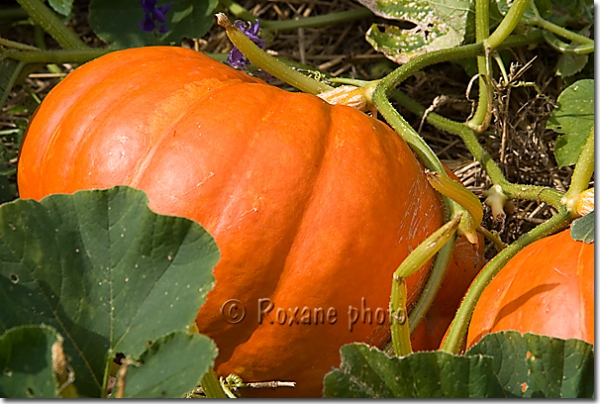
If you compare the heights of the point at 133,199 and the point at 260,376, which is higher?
the point at 133,199

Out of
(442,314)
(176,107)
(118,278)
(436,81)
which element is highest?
(176,107)

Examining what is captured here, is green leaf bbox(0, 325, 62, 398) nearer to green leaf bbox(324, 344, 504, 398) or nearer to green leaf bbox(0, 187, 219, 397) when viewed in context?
green leaf bbox(0, 187, 219, 397)

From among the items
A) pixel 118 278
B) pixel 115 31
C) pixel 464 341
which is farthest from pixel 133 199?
pixel 115 31

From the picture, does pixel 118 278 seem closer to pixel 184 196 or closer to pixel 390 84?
pixel 184 196

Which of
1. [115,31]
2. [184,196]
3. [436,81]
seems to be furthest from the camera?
[436,81]

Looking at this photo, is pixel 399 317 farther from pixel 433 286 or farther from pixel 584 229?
pixel 584 229

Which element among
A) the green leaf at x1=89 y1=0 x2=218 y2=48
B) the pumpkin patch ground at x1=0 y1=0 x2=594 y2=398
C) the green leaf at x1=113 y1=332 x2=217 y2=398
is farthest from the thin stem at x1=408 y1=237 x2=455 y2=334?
the green leaf at x1=89 y1=0 x2=218 y2=48

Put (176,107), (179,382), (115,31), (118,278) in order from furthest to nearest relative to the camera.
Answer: (115,31), (176,107), (118,278), (179,382)

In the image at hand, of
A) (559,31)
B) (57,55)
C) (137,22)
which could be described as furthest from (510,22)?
(57,55)
